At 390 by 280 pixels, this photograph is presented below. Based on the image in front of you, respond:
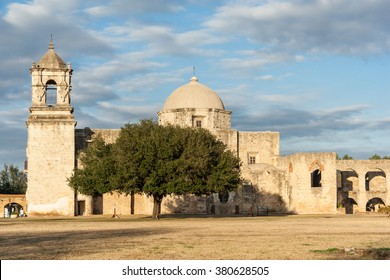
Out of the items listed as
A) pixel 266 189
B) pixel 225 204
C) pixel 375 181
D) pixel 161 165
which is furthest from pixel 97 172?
pixel 375 181

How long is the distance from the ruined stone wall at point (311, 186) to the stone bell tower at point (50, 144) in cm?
1985

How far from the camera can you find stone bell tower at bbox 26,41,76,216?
198 feet

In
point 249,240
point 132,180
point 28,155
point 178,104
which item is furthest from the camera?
point 178,104

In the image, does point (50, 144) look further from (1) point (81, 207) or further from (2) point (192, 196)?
(2) point (192, 196)

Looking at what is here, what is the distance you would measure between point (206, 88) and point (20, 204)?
2185cm

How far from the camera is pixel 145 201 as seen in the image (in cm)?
6556

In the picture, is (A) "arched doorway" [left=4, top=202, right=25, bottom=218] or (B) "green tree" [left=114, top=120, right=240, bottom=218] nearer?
(B) "green tree" [left=114, top=120, right=240, bottom=218]

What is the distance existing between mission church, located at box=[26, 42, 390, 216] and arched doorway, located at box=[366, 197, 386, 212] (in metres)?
0.10

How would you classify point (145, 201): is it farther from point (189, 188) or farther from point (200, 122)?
point (189, 188)

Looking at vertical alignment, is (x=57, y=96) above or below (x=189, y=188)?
above

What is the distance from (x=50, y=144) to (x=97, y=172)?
42.6ft

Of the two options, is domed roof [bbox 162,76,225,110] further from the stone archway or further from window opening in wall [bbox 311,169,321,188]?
the stone archway

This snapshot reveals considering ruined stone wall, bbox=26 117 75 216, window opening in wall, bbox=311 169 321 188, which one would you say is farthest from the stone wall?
ruined stone wall, bbox=26 117 75 216
